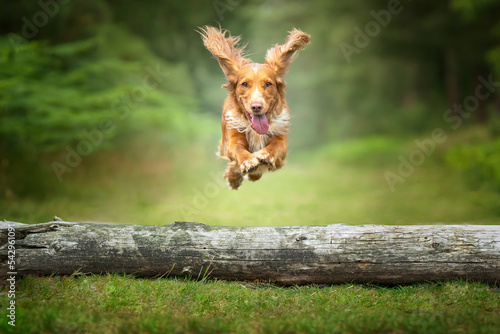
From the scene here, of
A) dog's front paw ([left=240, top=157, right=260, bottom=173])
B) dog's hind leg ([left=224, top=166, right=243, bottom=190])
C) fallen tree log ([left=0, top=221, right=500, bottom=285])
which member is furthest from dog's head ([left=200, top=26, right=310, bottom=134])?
fallen tree log ([left=0, top=221, right=500, bottom=285])

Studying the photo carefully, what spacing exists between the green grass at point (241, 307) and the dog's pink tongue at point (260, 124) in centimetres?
179

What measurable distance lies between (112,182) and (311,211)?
18.6 ft

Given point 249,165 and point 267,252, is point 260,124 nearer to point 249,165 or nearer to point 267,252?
point 249,165

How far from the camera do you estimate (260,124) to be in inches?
217

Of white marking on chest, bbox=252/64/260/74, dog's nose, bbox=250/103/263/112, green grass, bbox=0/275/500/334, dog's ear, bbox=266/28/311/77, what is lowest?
green grass, bbox=0/275/500/334

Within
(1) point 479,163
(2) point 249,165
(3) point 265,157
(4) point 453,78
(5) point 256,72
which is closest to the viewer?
(2) point 249,165

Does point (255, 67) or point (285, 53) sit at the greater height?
point (285, 53)

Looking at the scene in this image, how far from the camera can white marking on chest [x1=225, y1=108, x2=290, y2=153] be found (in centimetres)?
603

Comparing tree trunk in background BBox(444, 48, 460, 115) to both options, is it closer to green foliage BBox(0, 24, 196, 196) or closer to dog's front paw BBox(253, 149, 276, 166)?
green foliage BBox(0, 24, 196, 196)

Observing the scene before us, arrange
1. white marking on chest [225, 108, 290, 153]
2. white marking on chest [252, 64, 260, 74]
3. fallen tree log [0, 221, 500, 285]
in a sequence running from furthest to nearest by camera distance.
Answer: white marking on chest [225, 108, 290, 153] < white marking on chest [252, 64, 260, 74] < fallen tree log [0, 221, 500, 285]

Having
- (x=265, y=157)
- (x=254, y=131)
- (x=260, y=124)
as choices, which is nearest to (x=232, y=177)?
(x=254, y=131)

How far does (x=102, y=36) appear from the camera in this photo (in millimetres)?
15789

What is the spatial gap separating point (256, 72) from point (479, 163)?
33.1 ft

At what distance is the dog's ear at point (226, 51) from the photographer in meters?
5.96
